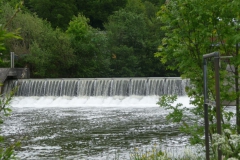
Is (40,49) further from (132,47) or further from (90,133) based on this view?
(90,133)

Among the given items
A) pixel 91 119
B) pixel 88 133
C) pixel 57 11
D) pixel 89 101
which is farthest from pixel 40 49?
pixel 88 133

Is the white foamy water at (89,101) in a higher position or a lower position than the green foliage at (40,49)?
lower

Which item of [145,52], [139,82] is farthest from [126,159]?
[145,52]

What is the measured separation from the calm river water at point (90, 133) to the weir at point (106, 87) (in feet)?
8.29

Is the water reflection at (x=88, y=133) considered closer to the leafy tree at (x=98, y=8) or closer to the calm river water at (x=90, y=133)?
the calm river water at (x=90, y=133)

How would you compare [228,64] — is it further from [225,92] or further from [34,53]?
[34,53]

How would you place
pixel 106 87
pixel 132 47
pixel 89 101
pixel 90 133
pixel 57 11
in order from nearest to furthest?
pixel 90 133
pixel 89 101
pixel 106 87
pixel 132 47
pixel 57 11

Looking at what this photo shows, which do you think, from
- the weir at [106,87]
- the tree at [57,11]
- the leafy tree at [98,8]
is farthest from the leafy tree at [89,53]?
the leafy tree at [98,8]

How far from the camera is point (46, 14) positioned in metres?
59.6

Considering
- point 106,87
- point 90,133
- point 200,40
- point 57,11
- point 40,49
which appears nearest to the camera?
point 200,40

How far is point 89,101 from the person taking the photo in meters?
29.0

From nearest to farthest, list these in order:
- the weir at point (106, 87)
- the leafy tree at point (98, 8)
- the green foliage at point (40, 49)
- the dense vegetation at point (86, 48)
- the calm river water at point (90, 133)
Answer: the calm river water at point (90, 133), the weir at point (106, 87), the green foliage at point (40, 49), the dense vegetation at point (86, 48), the leafy tree at point (98, 8)

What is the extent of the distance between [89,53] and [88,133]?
25.0 metres

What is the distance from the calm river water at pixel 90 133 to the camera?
12.6 meters
